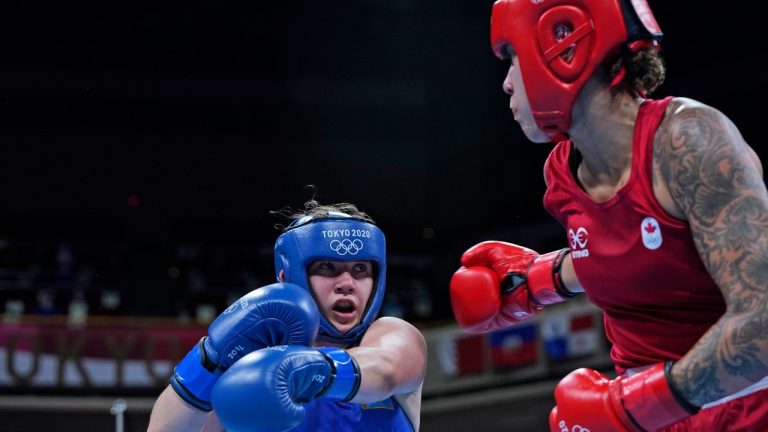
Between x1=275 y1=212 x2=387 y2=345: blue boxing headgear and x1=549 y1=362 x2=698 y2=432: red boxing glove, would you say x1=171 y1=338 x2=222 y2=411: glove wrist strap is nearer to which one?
x1=275 y1=212 x2=387 y2=345: blue boxing headgear

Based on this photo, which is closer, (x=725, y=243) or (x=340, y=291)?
(x=725, y=243)

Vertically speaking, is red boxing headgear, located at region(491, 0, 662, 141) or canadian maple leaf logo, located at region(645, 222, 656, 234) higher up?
red boxing headgear, located at region(491, 0, 662, 141)

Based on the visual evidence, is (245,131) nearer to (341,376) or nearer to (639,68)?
(341,376)

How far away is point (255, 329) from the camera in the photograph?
214cm

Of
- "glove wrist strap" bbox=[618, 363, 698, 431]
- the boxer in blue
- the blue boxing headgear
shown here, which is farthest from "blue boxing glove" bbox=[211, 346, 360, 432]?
"glove wrist strap" bbox=[618, 363, 698, 431]

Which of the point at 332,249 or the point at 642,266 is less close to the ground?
the point at 332,249

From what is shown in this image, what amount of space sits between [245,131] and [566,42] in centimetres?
1041

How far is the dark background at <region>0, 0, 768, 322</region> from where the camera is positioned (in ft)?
37.1

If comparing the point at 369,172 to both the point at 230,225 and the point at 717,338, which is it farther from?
the point at 717,338

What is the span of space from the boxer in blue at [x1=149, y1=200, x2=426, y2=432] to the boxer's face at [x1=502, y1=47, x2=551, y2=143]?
2.29ft

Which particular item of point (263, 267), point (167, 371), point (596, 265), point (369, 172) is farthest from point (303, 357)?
point (369, 172)

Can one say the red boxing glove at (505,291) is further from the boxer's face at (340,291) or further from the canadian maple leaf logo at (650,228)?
the canadian maple leaf logo at (650,228)

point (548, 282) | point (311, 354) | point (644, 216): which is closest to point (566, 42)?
point (644, 216)

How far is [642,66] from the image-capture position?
190 centimetres
